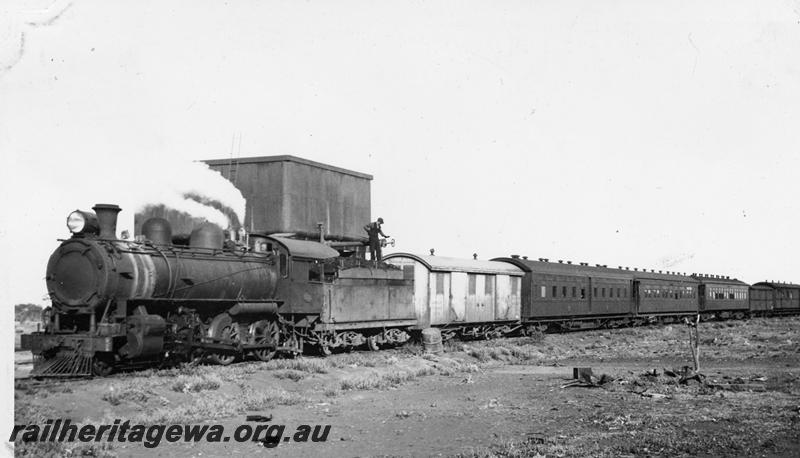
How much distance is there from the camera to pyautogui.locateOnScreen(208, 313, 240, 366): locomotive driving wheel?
1571 centimetres

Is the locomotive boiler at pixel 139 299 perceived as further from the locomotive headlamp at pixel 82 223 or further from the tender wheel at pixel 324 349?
the tender wheel at pixel 324 349

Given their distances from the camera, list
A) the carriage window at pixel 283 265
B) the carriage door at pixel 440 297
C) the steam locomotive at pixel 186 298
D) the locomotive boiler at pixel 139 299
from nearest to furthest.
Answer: the locomotive boiler at pixel 139 299, the steam locomotive at pixel 186 298, the carriage window at pixel 283 265, the carriage door at pixel 440 297

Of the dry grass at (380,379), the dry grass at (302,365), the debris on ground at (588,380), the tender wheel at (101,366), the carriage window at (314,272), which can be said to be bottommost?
the dry grass at (380,379)

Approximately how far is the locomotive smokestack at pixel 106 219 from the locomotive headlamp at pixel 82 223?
132 millimetres

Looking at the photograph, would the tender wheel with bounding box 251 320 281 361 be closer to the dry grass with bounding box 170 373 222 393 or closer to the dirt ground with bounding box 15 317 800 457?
the dirt ground with bounding box 15 317 800 457

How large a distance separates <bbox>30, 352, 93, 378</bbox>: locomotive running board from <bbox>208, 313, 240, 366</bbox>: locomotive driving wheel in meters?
3.01

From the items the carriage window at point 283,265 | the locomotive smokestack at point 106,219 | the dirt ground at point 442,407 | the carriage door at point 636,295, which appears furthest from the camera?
the carriage door at point 636,295

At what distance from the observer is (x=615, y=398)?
13.3 m

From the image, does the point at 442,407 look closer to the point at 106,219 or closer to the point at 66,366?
the point at 66,366

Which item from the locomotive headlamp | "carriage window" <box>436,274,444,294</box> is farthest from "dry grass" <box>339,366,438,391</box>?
"carriage window" <box>436,274,444,294</box>

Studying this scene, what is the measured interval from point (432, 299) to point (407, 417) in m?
12.3

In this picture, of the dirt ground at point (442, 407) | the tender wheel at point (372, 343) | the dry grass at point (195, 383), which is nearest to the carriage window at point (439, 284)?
the tender wheel at point (372, 343)

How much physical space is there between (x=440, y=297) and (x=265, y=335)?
8.35 metres

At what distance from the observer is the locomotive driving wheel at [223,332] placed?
619 inches
